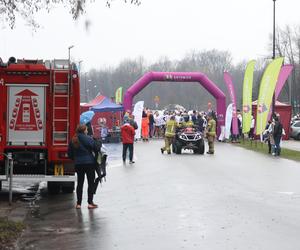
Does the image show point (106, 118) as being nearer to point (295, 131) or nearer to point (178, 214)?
point (295, 131)

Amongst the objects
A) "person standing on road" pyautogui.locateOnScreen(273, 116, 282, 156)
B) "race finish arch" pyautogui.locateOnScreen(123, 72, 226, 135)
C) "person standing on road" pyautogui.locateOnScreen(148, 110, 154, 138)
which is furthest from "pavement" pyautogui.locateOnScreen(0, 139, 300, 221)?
"person standing on road" pyautogui.locateOnScreen(148, 110, 154, 138)

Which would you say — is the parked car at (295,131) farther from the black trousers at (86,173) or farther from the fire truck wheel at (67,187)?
the black trousers at (86,173)

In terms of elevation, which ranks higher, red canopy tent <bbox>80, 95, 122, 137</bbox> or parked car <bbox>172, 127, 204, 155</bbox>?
red canopy tent <bbox>80, 95, 122, 137</bbox>

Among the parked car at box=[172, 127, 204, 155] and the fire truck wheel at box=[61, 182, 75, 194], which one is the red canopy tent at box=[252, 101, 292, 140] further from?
the fire truck wheel at box=[61, 182, 75, 194]

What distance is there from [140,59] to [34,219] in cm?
12295

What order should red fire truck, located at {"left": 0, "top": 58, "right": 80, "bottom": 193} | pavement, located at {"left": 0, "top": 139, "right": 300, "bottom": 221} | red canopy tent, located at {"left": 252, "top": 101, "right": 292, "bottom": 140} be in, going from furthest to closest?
red canopy tent, located at {"left": 252, "top": 101, "right": 292, "bottom": 140} → red fire truck, located at {"left": 0, "top": 58, "right": 80, "bottom": 193} → pavement, located at {"left": 0, "top": 139, "right": 300, "bottom": 221}

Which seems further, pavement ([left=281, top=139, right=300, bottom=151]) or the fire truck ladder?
pavement ([left=281, top=139, right=300, bottom=151])

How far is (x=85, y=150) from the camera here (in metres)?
12.6

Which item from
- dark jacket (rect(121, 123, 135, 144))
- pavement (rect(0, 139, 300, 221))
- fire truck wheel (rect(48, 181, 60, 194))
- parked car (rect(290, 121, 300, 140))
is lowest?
pavement (rect(0, 139, 300, 221))

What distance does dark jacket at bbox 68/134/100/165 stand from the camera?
41.2 ft

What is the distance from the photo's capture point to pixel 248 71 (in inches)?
1417

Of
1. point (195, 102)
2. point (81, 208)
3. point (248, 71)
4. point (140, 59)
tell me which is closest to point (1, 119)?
point (81, 208)

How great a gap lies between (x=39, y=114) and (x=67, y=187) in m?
1.88

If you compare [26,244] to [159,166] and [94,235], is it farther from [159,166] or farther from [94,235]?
[159,166]
